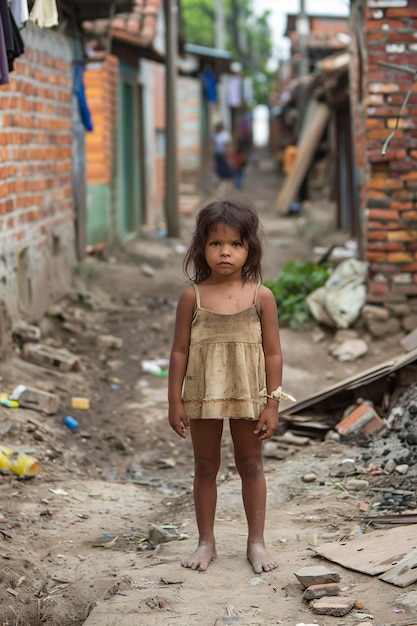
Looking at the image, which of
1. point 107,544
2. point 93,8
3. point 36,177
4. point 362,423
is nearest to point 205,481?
point 107,544

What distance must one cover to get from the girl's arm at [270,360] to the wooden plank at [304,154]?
14.6 m

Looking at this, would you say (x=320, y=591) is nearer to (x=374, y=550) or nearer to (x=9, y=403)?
(x=374, y=550)

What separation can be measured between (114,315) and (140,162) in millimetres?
6944

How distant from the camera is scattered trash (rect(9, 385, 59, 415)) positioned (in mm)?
5836

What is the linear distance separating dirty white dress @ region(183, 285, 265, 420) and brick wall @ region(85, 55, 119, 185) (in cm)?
831

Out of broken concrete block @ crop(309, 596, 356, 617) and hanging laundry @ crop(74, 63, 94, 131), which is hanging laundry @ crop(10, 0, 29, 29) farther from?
hanging laundry @ crop(74, 63, 94, 131)

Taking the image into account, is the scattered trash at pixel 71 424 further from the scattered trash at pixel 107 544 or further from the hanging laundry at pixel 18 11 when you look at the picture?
the hanging laundry at pixel 18 11

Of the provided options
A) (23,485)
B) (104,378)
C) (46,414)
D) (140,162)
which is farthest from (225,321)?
(140,162)

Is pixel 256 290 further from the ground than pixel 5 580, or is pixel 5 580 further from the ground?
pixel 256 290

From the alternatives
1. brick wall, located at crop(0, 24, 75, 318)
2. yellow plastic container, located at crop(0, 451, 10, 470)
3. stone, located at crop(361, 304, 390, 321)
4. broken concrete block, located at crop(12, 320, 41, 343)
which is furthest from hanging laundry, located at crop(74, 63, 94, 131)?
yellow plastic container, located at crop(0, 451, 10, 470)

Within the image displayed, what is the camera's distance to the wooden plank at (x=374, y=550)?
11.3 ft

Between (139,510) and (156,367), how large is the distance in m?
2.88

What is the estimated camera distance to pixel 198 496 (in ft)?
12.4

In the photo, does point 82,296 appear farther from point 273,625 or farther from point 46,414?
point 273,625
